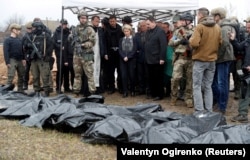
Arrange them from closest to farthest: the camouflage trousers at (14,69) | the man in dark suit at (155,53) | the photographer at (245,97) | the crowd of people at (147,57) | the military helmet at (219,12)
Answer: the photographer at (245,97), the crowd of people at (147,57), the military helmet at (219,12), the man in dark suit at (155,53), the camouflage trousers at (14,69)

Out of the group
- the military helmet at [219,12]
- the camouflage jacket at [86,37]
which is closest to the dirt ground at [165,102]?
the camouflage jacket at [86,37]

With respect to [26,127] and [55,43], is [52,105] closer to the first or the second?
[26,127]

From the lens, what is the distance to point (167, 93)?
9.45 metres

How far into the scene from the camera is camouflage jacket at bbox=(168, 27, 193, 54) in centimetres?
771

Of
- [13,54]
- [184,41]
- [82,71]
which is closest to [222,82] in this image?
[184,41]

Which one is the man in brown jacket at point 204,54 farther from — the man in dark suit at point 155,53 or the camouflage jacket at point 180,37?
the man in dark suit at point 155,53

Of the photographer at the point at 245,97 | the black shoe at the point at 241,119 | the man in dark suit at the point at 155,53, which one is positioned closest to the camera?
the photographer at the point at 245,97

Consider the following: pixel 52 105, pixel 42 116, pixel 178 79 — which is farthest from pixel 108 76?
pixel 42 116

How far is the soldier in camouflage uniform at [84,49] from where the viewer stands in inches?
348

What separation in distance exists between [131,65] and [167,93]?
1052 millimetres

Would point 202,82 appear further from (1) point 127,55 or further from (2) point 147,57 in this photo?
(1) point 127,55

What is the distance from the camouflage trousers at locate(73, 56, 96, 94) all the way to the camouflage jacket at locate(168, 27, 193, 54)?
6.70 feet

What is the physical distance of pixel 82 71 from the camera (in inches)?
362

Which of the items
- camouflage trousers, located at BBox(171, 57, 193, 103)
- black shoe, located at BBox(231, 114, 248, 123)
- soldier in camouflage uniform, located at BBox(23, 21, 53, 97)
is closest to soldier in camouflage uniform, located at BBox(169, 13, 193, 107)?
camouflage trousers, located at BBox(171, 57, 193, 103)
